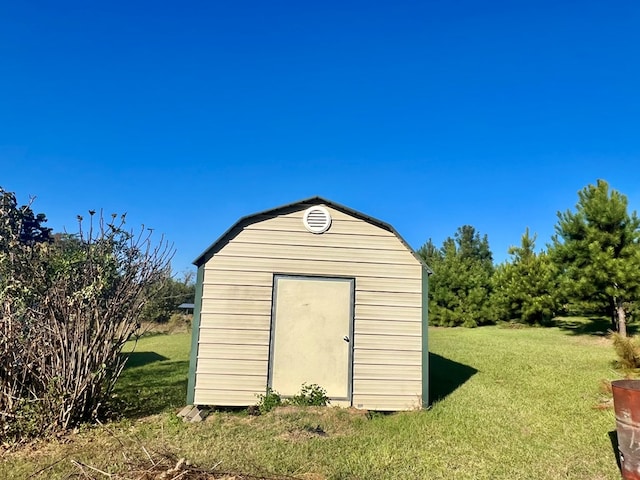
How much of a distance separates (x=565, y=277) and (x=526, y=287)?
16.0 feet

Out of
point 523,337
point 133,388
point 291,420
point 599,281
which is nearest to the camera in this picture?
point 291,420

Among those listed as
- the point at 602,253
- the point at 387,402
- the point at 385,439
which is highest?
the point at 602,253

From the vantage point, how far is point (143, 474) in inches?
132

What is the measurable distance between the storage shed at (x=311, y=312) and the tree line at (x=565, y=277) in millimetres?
11263

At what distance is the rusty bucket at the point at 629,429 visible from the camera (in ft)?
11.8

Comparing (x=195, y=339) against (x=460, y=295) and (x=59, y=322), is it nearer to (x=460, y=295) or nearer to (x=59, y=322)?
(x=59, y=322)

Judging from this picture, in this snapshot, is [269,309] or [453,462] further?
[269,309]

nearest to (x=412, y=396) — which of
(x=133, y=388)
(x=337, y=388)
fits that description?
(x=337, y=388)

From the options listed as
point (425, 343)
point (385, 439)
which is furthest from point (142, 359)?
point (385, 439)

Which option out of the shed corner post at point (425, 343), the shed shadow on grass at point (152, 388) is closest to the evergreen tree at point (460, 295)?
the shed shadow on grass at point (152, 388)

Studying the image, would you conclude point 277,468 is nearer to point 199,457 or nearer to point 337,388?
point 199,457

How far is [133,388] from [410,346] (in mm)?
5013

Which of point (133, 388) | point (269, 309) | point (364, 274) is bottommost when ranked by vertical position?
point (133, 388)

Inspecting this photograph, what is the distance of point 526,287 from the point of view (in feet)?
67.9
